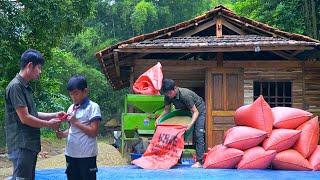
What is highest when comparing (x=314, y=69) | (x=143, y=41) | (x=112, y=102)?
(x=143, y=41)

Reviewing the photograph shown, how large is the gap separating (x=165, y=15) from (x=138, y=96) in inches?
669

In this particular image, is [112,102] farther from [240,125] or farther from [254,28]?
[240,125]

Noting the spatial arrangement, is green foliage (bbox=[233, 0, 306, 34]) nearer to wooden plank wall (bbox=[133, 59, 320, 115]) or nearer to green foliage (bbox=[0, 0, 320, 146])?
green foliage (bbox=[0, 0, 320, 146])

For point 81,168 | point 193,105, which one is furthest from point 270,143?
point 81,168

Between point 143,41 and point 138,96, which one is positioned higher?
point 143,41

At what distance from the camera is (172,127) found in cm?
701

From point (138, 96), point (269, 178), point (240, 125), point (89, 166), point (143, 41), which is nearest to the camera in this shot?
point (89, 166)

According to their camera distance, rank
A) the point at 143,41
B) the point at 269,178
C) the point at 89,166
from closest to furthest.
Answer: the point at 89,166
the point at 269,178
the point at 143,41

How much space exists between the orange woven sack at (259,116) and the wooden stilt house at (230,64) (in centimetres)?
243

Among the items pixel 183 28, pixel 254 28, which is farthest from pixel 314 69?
pixel 183 28

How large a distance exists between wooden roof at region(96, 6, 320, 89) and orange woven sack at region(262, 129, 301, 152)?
8.81 ft

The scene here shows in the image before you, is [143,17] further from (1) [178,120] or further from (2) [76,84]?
(2) [76,84]

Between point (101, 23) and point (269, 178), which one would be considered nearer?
point (269, 178)

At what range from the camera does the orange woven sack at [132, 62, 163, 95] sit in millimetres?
8117
